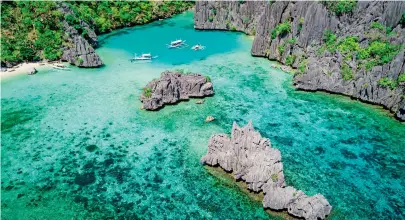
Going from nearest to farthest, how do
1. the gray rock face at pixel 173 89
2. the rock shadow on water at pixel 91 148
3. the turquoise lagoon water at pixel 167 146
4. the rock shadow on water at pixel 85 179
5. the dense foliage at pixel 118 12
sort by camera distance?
1. the turquoise lagoon water at pixel 167 146
2. the rock shadow on water at pixel 85 179
3. the rock shadow on water at pixel 91 148
4. the gray rock face at pixel 173 89
5. the dense foliage at pixel 118 12

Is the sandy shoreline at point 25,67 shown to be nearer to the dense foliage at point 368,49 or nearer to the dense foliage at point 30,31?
the dense foliage at point 30,31

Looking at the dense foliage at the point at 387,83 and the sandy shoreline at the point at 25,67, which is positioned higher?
the dense foliage at the point at 387,83

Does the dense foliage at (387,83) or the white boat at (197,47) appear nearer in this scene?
the dense foliage at (387,83)

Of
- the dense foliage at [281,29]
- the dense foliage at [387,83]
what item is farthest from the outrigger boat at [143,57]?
the dense foliage at [387,83]

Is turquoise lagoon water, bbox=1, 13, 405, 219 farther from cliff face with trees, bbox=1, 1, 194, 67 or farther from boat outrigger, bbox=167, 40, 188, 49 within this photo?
boat outrigger, bbox=167, 40, 188, 49

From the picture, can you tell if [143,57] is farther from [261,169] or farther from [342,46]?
[261,169]

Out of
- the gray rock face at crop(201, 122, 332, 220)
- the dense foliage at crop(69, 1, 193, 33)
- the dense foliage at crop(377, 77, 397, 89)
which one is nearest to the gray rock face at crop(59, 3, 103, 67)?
the dense foliage at crop(69, 1, 193, 33)

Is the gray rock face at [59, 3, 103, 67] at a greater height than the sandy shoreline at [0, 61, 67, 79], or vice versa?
the gray rock face at [59, 3, 103, 67]
